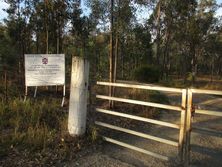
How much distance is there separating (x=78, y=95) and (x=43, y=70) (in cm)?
360

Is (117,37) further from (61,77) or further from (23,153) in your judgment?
(23,153)

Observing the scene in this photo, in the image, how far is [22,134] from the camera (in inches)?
248

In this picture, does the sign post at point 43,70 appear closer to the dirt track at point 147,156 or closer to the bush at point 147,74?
the dirt track at point 147,156

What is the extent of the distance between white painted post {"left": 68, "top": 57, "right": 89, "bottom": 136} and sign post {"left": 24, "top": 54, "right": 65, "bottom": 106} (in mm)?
3341

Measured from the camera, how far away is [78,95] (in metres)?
6.46

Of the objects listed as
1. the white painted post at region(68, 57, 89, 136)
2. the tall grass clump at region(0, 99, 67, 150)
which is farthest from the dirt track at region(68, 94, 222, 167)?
the tall grass clump at region(0, 99, 67, 150)

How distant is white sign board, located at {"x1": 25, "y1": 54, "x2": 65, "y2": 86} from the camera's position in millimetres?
9547

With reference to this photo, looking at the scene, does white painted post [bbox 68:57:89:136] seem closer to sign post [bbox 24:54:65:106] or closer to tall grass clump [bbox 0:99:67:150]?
tall grass clump [bbox 0:99:67:150]

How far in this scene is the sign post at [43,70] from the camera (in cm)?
955

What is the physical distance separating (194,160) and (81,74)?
291cm

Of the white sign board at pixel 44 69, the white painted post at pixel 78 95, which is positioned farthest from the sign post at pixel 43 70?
the white painted post at pixel 78 95

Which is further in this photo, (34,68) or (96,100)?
(96,100)

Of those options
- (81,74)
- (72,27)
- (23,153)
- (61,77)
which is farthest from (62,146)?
(72,27)

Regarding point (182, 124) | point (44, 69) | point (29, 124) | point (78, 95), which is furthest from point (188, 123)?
point (44, 69)
